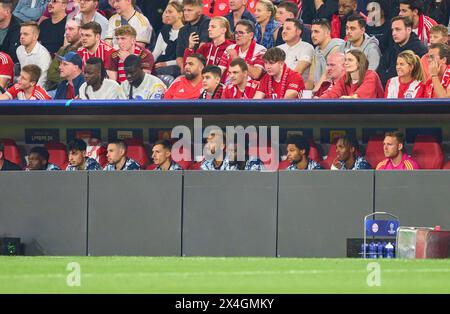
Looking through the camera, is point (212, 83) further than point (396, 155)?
Yes

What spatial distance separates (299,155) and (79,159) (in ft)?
13.0

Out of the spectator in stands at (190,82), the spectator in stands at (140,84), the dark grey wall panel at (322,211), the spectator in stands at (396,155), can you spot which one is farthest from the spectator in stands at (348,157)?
the spectator in stands at (140,84)

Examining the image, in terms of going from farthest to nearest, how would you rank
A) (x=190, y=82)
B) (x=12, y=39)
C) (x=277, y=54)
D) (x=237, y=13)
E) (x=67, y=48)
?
(x=12, y=39) → (x=67, y=48) → (x=237, y=13) → (x=190, y=82) → (x=277, y=54)

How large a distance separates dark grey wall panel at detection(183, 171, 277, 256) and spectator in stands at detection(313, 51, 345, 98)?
169cm

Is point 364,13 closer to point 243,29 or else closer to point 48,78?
point 243,29

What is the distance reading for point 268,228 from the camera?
21.6 metres

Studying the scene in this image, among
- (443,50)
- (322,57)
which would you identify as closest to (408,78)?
(443,50)

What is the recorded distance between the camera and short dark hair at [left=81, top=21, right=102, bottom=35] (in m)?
23.9

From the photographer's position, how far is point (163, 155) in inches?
905

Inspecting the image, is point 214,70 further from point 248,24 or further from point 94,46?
point 94,46

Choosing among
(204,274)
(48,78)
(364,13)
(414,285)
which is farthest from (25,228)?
(414,285)

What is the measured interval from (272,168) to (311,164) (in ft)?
2.37

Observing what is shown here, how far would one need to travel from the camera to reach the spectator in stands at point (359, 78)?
21953 mm

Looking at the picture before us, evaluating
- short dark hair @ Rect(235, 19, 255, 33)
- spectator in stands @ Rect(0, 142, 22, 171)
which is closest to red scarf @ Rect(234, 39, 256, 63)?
short dark hair @ Rect(235, 19, 255, 33)
